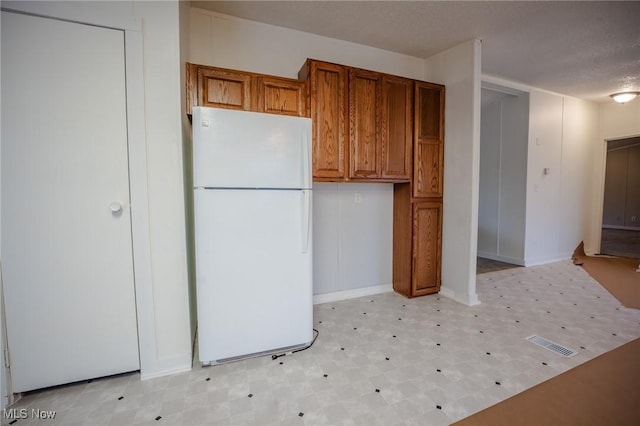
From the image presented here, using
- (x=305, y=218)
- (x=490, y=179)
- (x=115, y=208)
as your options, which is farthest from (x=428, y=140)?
(x=115, y=208)

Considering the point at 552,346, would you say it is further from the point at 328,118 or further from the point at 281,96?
the point at 281,96

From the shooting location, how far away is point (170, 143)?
1721mm

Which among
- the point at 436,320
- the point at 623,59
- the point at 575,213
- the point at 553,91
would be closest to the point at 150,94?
the point at 436,320

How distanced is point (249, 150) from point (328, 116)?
3.30 feet

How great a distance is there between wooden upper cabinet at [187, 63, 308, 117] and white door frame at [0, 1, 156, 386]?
1.44 ft

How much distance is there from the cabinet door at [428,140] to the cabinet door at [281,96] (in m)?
1.28

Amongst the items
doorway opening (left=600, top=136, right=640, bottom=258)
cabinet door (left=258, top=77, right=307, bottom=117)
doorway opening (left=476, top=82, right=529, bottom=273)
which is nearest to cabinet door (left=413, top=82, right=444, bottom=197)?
cabinet door (left=258, top=77, right=307, bottom=117)

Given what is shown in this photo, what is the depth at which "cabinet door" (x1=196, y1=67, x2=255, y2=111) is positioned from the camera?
2.09m

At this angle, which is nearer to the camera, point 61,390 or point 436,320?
point 61,390

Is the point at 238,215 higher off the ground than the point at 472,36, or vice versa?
the point at 472,36

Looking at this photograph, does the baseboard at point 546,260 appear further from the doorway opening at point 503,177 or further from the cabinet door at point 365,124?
the cabinet door at point 365,124

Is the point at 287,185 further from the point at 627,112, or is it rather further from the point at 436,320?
the point at 627,112

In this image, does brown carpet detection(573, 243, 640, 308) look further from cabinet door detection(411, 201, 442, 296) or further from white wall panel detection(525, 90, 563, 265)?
cabinet door detection(411, 201, 442, 296)

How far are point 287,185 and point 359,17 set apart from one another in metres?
1.74
